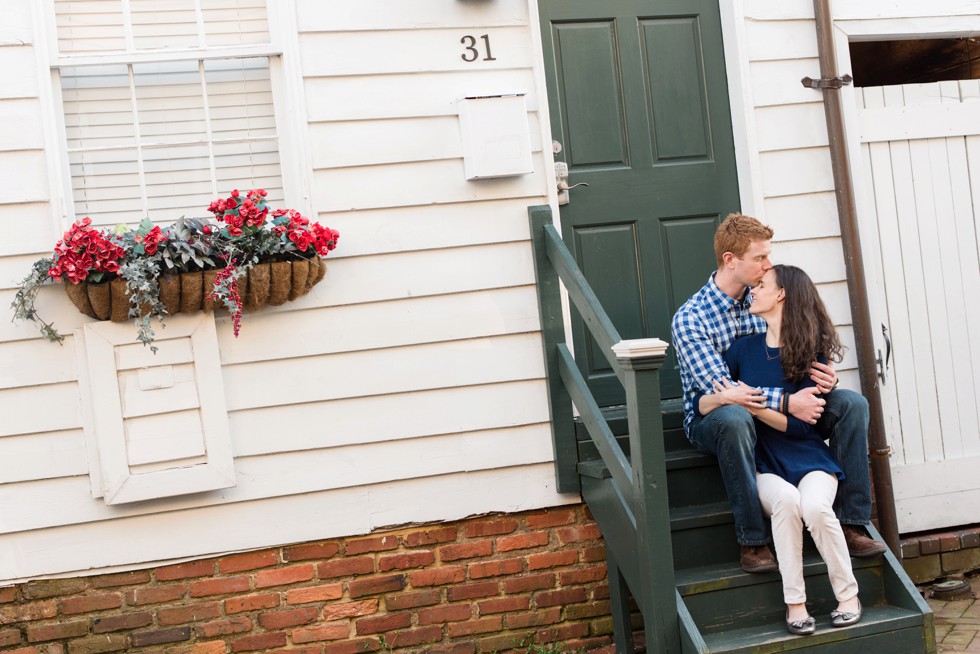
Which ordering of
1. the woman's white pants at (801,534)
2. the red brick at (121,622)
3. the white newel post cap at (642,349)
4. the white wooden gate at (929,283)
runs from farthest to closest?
1. the white wooden gate at (929,283)
2. the red brick at (121,622)
3. the woman's white pants at (801,534)
4. the white newel post cap at (642,349)

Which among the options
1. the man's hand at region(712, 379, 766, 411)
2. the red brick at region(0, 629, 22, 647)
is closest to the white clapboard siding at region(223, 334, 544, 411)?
the man's hand at region(712, 379, 766, 411)

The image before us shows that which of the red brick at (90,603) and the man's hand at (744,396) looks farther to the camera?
the red brick at (90,603)

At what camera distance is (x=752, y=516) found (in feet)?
12.2

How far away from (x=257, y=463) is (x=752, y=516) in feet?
6.09

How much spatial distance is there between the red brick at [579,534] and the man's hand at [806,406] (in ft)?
3.38

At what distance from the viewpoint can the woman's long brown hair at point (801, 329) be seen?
12.4 ft

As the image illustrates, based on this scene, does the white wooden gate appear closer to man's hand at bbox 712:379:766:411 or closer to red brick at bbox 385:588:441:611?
man's hand at bbox 712:379:766:411

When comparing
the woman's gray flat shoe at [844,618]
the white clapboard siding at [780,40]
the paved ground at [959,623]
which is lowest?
the paved ground at [959,623]

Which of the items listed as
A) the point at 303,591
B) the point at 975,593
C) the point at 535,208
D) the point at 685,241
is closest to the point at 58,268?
the point at 303,591

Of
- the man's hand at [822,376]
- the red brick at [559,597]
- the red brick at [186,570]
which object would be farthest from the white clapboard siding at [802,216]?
the red brick at [186,570]

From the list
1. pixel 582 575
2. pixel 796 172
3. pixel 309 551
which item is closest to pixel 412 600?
pixel 309 551

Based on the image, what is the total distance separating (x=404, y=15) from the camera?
4.17m

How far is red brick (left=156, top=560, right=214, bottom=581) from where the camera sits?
3953 millimetres

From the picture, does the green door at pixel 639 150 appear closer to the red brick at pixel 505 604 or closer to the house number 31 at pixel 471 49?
the house number 31 at pixel 471 49
